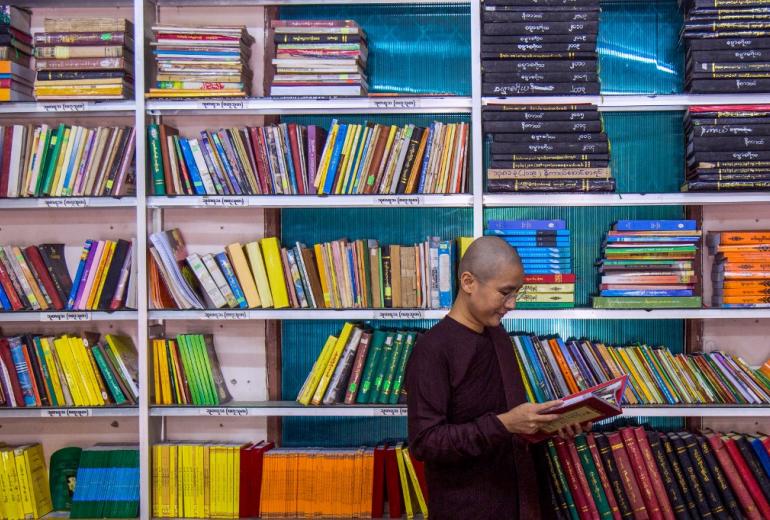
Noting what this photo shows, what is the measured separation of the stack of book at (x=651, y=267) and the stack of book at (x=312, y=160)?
29.1 inches

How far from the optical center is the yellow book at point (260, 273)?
353cm

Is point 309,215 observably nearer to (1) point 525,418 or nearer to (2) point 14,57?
(2) point 14,57

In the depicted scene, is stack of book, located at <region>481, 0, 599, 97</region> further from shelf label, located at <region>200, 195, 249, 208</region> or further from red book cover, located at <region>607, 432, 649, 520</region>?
red book cover, located at <region>607, 432, 649, 520</region>

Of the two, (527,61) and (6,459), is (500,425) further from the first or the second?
(6,459)

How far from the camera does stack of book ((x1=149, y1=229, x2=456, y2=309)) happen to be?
346 cm

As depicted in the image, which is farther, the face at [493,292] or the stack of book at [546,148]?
the stack of book at [546,148]

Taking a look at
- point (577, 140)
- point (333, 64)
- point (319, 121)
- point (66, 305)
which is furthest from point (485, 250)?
point (66, 305)

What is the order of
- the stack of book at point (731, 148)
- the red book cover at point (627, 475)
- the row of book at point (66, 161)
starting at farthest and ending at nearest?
1. the row of book at point (66, 161)
2. the stack of book at point (731, 148)
3. the red book cover at point (627, 475)

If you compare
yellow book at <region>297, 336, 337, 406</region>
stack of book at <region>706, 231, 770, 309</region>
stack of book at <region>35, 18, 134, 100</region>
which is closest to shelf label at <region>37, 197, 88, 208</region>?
stack of book at <region>35, 18, 134, 100</region>

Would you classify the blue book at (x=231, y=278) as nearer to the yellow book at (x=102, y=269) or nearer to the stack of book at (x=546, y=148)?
the yellow book at (x=102, y=269)

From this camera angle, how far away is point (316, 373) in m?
3.52

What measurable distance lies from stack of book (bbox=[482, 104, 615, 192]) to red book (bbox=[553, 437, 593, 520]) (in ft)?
3.48

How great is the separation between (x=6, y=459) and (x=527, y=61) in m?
2.89

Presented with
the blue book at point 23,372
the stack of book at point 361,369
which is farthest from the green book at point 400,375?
the blue book at point 23,372
